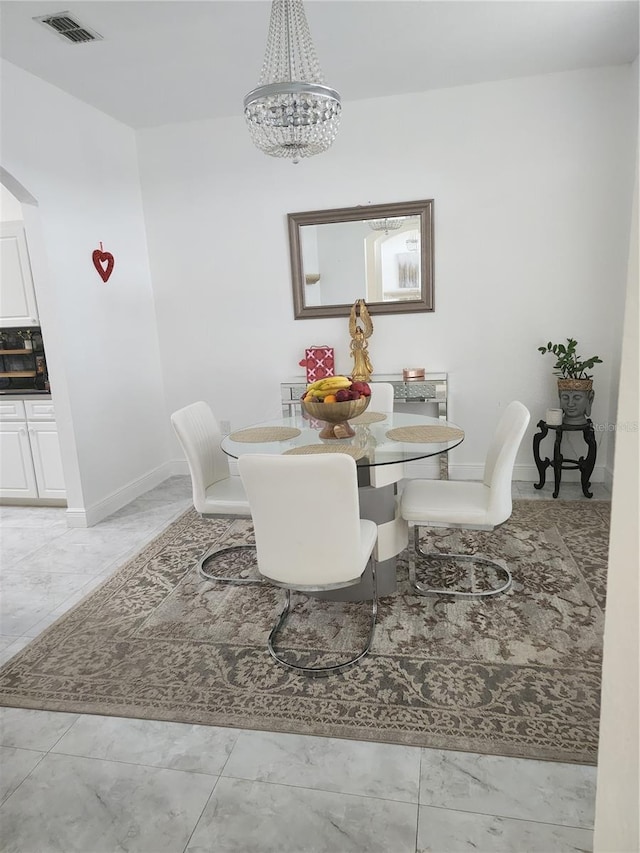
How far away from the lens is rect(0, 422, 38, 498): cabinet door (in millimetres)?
4129

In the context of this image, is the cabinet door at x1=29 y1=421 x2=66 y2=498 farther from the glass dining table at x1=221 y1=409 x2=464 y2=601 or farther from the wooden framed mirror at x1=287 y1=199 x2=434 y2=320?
the wooden framed mirror at x1=287 y1=199 x2=434 y2=320

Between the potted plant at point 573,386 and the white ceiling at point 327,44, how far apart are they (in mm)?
1826

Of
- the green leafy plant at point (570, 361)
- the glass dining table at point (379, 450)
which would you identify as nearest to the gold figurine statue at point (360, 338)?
the green leafy plant at point (570, 361)

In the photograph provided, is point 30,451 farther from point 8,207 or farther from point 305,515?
point 305,515

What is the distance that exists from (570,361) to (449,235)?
4.12ft

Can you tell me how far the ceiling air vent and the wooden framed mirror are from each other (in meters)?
1.75

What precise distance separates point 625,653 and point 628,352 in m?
0.31

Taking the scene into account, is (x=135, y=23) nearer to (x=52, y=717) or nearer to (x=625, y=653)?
(x=52, y=717)

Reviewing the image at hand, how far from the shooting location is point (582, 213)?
3.92 metres

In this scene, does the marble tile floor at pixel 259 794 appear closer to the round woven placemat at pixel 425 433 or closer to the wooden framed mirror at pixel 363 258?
the round woven placemat at pixel 425 433

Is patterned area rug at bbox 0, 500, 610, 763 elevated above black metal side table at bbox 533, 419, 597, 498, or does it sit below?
below

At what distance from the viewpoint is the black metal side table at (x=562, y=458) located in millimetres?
3842

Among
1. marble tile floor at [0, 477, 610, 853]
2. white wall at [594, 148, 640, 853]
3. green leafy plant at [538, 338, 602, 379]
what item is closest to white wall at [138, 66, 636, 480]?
green leafy plant at [538, 338, 602, 379]

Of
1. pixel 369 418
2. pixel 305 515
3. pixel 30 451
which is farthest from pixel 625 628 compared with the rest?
pixel 30 451
